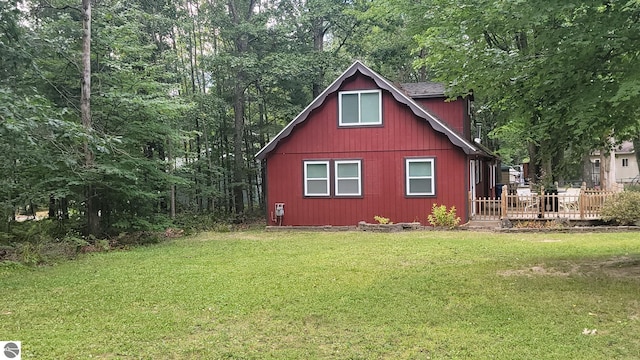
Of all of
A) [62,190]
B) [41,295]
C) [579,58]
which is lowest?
[41,295]

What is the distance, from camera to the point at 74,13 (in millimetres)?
17234

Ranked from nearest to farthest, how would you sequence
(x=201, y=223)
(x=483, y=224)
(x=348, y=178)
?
(x=483, y=224) → (x=348, y=178) → (x=201, y=223)

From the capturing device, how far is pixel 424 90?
19.6 meters

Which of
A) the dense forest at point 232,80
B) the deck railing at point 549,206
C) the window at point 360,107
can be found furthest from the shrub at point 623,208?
the window at point 360,107

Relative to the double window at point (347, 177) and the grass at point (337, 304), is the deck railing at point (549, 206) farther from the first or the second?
the grass at point (337, 304)

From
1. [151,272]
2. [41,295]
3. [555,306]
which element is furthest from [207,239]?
[555,306]

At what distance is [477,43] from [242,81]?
18.2m

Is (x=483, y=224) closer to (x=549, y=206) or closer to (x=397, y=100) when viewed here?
(x=549, y=206)

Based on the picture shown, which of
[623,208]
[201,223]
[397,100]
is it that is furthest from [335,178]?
[623,208]

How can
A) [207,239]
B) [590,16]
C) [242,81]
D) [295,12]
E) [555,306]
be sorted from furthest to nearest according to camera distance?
[295,12]
[242,81]
[207,239]
[590,16]
[555,306]

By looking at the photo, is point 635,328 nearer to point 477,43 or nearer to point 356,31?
point 477,43

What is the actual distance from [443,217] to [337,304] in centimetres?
1044

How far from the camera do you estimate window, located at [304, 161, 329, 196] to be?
58.7 feet

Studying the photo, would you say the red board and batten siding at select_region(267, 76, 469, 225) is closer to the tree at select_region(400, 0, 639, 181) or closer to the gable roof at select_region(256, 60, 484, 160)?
the gable roof at select_region(256, 60, 484, 160)
